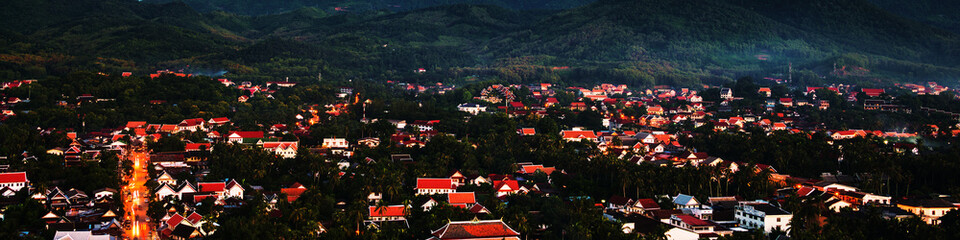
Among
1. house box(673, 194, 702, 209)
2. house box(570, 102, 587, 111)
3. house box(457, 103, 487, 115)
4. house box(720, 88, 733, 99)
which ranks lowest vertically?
house box(720, 88, 733, 99)

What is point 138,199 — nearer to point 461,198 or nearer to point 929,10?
point 461,198

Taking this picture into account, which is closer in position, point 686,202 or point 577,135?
point 686,202

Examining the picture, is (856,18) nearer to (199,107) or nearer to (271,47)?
(271,47)

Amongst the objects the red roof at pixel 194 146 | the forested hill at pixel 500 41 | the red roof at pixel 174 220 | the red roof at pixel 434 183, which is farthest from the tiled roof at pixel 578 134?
the forested hill at pixel 500 41

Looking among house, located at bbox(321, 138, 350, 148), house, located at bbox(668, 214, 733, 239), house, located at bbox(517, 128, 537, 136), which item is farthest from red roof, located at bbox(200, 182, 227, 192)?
house, located at bbox(517, 128, 537, 136)

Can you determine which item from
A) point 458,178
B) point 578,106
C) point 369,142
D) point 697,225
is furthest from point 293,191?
point 578,106

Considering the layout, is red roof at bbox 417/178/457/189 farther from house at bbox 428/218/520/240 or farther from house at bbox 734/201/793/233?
house at bbox 734/201/793/233

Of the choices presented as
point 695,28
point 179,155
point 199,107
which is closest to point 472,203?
point 179,155
